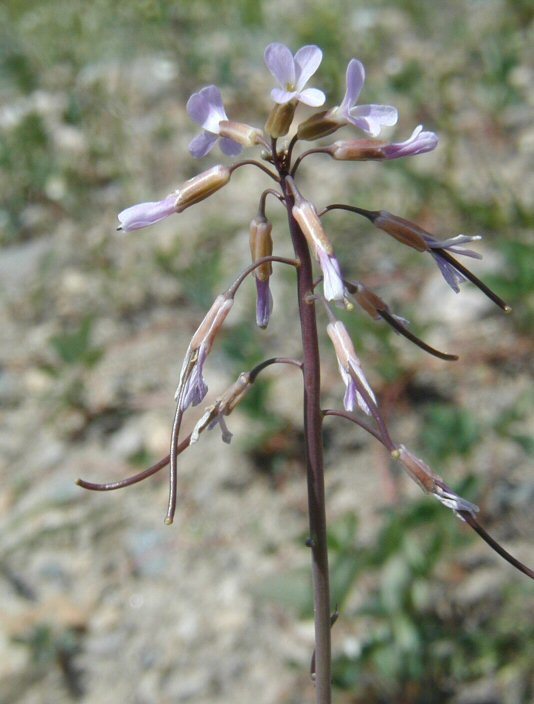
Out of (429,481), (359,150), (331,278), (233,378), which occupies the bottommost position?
(233,378)

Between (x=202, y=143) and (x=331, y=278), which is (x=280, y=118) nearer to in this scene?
(x=202, y=143)

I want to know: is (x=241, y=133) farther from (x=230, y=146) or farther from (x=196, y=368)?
(x=196, y=368)

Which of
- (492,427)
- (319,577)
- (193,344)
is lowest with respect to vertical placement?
(492,427)

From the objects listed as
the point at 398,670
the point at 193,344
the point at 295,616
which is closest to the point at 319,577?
the point at 193,344

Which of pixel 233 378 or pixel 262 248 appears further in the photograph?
pixel 233 378

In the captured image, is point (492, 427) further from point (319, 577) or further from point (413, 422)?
point (319, 577)

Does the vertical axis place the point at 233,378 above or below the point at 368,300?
below

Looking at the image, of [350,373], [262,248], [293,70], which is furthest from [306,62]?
[350,373]

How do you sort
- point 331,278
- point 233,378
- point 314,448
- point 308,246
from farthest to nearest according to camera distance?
1. point 233,378
2. point 314,448
3. point 308,246
4. point 331,278

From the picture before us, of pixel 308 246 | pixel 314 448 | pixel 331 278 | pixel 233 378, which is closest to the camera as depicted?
pixel 331 278
